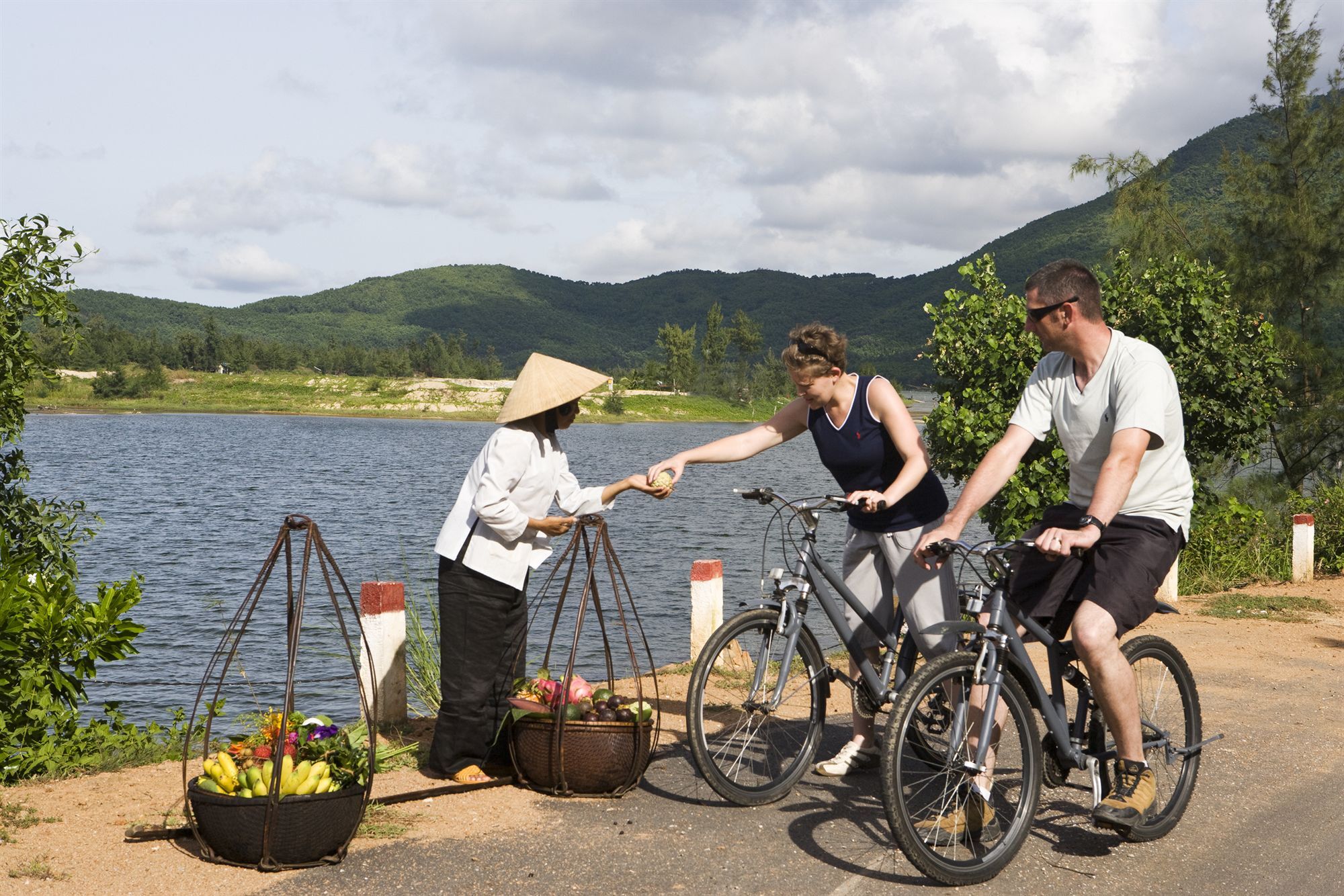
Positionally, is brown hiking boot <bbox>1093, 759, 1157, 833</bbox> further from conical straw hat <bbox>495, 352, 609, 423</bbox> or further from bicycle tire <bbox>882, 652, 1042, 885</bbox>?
conical straw hat <bbox>495, 352, 609, 423</bbox>

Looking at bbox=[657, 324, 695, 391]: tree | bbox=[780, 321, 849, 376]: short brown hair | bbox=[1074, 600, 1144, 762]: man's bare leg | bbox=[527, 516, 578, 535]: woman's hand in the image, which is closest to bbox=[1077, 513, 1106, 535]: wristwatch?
bbox=[1074, 600, 1144, 762]: man's bare leg

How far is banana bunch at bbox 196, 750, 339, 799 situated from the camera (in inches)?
195

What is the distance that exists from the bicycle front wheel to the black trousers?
1068 mm

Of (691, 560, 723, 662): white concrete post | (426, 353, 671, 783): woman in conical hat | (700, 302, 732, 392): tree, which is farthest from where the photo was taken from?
(700, 302, 732, 392): tree

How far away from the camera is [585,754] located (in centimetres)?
581

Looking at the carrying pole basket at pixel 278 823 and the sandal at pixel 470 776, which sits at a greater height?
the carrying pole basket at pixel 278 823

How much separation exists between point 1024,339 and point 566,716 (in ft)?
37.8

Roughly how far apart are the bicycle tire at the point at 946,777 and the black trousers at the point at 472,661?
2.13 meters

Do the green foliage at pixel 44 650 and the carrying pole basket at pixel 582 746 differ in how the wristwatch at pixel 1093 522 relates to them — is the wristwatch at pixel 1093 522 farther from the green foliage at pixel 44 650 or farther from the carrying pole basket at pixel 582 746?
the green foliage at pixel 44 650

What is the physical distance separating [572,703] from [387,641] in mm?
1921

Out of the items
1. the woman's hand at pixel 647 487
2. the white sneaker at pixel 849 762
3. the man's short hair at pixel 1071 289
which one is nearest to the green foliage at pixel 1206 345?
the white sneaker at pixel 849 762

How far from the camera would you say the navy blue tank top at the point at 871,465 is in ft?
18.8

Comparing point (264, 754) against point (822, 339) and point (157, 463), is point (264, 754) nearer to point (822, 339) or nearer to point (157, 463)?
point (822, 339)

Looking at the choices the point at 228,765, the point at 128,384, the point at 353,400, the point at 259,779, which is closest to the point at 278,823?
the point at 259,779
